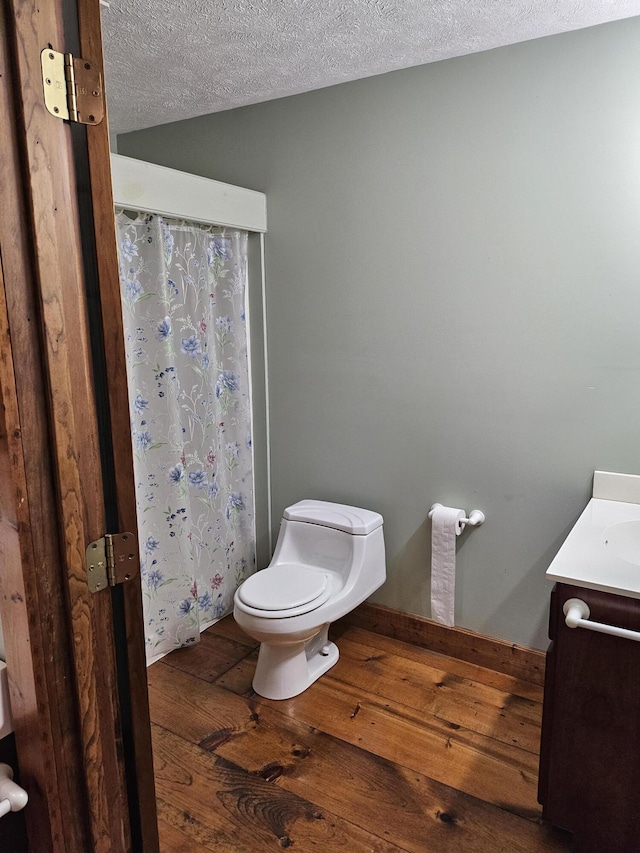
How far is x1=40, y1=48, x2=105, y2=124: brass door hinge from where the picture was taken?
937 mm

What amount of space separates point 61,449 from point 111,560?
24 centimetres

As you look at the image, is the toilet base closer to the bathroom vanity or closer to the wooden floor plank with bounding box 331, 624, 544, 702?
the wooden floor plank with bounding box 331, 624, 544, 702

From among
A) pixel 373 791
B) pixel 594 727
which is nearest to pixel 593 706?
pixel 594 727

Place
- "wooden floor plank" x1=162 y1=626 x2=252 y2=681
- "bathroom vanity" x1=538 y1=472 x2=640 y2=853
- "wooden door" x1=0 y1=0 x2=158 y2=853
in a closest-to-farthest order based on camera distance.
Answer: "wooden door" x1=0 y1=0 x2=158 y2=853
"bathroom vanity" x1=538 y1=472 x2=640 y2=853
"wooden floor plank" x1=162 y1=626 x2=252 y2=681

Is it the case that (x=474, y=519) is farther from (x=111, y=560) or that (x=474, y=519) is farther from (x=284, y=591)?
(x=111, y=560)

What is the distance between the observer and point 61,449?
1.00 meters

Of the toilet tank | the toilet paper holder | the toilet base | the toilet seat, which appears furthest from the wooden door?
the toilet paper holder

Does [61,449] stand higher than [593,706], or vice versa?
[61,449]

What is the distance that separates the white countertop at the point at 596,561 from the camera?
145 cm

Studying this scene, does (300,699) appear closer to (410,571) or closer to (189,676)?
(189,676)

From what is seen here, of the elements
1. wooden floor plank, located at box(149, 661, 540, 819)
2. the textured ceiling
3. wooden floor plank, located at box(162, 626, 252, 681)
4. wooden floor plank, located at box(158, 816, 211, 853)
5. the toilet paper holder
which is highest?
the textured ceiling

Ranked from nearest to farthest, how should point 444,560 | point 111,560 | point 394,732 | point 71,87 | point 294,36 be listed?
point 71,87 < point 111,560 < point 294,36 < point 394,732 < point 444,560

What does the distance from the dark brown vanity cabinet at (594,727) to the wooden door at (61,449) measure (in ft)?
3.38

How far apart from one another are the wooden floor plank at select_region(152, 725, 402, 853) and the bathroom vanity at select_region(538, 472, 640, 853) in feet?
1.63
